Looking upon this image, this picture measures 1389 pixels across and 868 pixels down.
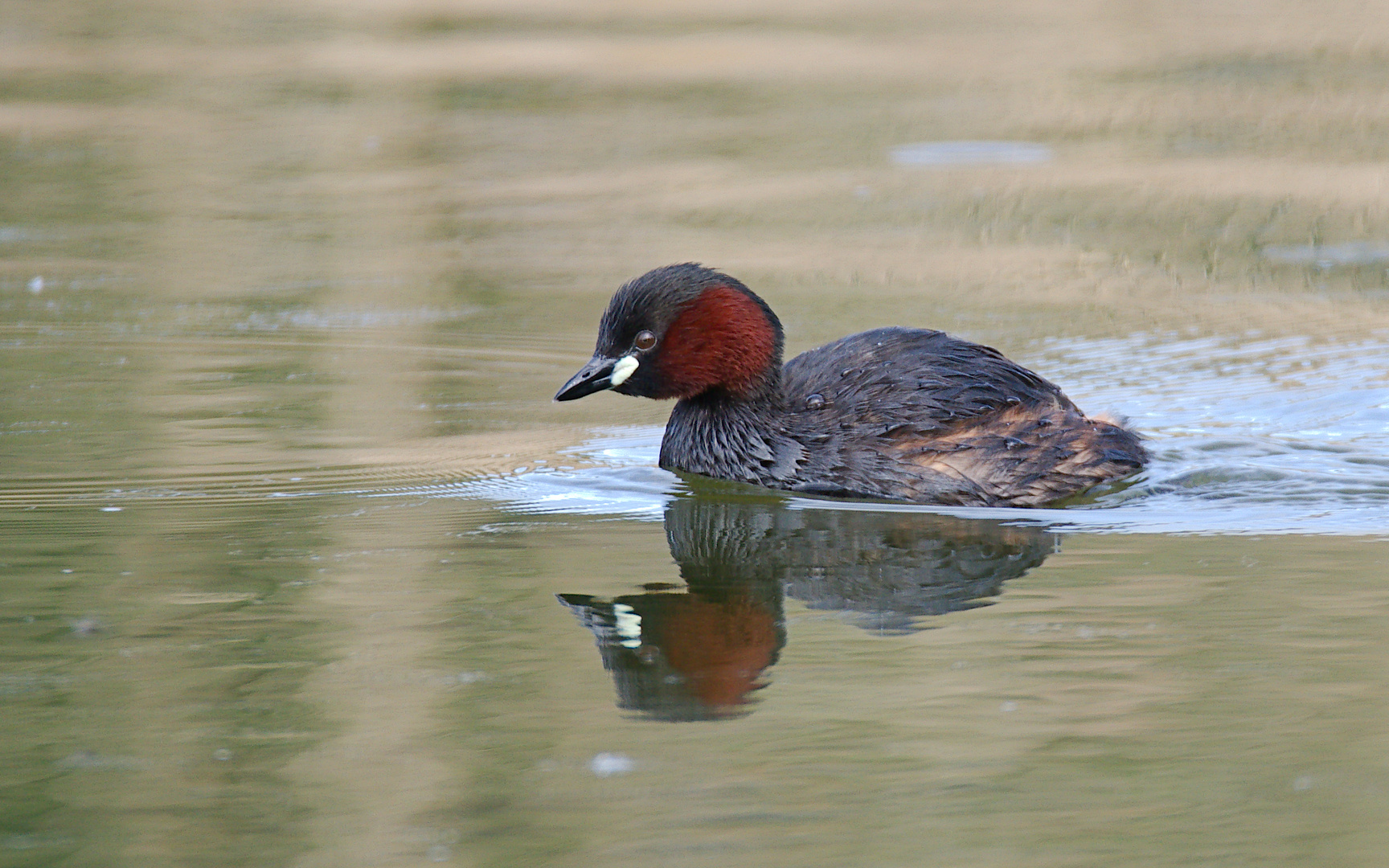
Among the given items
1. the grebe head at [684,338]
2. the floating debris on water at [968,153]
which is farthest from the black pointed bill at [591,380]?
the floating debris on water at [968,153]

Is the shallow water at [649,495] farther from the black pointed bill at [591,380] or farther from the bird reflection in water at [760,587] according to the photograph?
the black pointed bill at [591,380]

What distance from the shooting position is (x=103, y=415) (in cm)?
839

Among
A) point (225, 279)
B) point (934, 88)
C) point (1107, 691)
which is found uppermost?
point (934, 88)

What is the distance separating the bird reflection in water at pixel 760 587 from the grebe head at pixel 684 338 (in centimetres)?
62

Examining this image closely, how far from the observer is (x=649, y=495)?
729 cm

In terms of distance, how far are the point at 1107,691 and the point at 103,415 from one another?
5.26m

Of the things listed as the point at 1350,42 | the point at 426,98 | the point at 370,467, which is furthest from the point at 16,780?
the point at 1350,42

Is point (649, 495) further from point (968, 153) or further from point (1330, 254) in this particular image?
point (968, 153)

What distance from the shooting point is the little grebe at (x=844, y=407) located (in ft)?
23.5

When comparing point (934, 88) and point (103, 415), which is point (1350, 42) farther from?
point (103, 415)

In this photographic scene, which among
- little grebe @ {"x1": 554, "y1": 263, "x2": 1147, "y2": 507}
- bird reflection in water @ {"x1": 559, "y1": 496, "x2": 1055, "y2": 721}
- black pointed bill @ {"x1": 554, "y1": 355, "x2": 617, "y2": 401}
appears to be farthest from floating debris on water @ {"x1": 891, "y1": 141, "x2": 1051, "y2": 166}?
bird reflection in water @ {"x1": 559, "y1": 496, "x2": 1055, "y2": 721}

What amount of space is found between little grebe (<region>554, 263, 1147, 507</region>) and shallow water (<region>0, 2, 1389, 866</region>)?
0.18m

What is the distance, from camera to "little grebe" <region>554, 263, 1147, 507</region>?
7172 mm

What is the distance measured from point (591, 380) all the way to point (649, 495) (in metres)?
0.59
